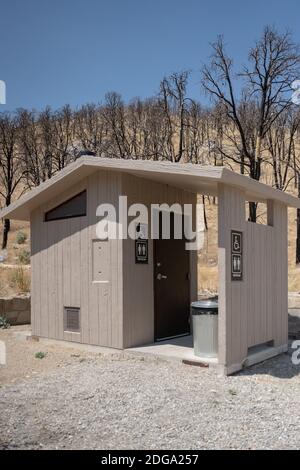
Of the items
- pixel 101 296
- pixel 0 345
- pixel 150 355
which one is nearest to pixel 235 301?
pixel 150 355

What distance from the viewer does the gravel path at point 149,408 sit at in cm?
495

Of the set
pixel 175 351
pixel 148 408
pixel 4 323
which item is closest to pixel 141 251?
pixel 175 351

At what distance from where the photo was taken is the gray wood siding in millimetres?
9039

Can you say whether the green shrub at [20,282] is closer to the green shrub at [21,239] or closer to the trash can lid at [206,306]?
the trash can lid at [206,306]

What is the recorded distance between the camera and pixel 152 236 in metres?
9.59

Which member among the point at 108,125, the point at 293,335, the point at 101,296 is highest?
the point at 108,125

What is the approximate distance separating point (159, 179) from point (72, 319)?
3.03 m

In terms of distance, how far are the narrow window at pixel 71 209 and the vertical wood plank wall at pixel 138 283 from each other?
3.49 ft

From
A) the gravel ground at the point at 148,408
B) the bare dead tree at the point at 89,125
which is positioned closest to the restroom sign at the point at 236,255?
the gravel ground at the point at 148,408

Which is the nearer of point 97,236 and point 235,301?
point 235,301

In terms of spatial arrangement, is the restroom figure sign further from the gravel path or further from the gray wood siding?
the gravel path
